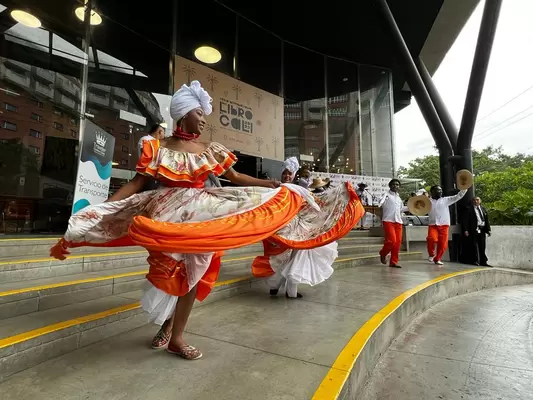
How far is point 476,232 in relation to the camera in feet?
27.0

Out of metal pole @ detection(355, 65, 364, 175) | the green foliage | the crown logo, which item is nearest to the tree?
the green foliage

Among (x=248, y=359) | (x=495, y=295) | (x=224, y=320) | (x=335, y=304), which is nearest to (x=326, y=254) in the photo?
(x=335, y=304)

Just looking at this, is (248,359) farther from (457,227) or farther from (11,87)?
(457,227)

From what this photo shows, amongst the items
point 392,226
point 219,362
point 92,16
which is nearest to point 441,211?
point 392,226

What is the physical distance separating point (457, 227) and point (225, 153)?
8.63 metres

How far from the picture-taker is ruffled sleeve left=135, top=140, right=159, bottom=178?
193 cm

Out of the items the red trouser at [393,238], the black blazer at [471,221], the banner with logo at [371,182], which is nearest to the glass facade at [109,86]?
the banner with logo at [371,182]

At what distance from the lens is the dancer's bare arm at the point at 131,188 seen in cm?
201

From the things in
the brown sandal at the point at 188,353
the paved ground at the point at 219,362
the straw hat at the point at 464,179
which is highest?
the straw hat at the point at 464,179

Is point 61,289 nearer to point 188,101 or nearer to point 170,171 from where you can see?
point 170,171

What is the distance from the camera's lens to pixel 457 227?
8.73 metres

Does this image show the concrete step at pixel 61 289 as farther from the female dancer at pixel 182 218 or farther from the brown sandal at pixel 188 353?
the brown sandal at pixel 188 353

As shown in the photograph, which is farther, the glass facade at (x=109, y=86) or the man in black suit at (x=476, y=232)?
the man in black suit at (x=476, y=232)

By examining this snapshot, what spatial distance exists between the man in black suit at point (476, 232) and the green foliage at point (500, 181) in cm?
466
